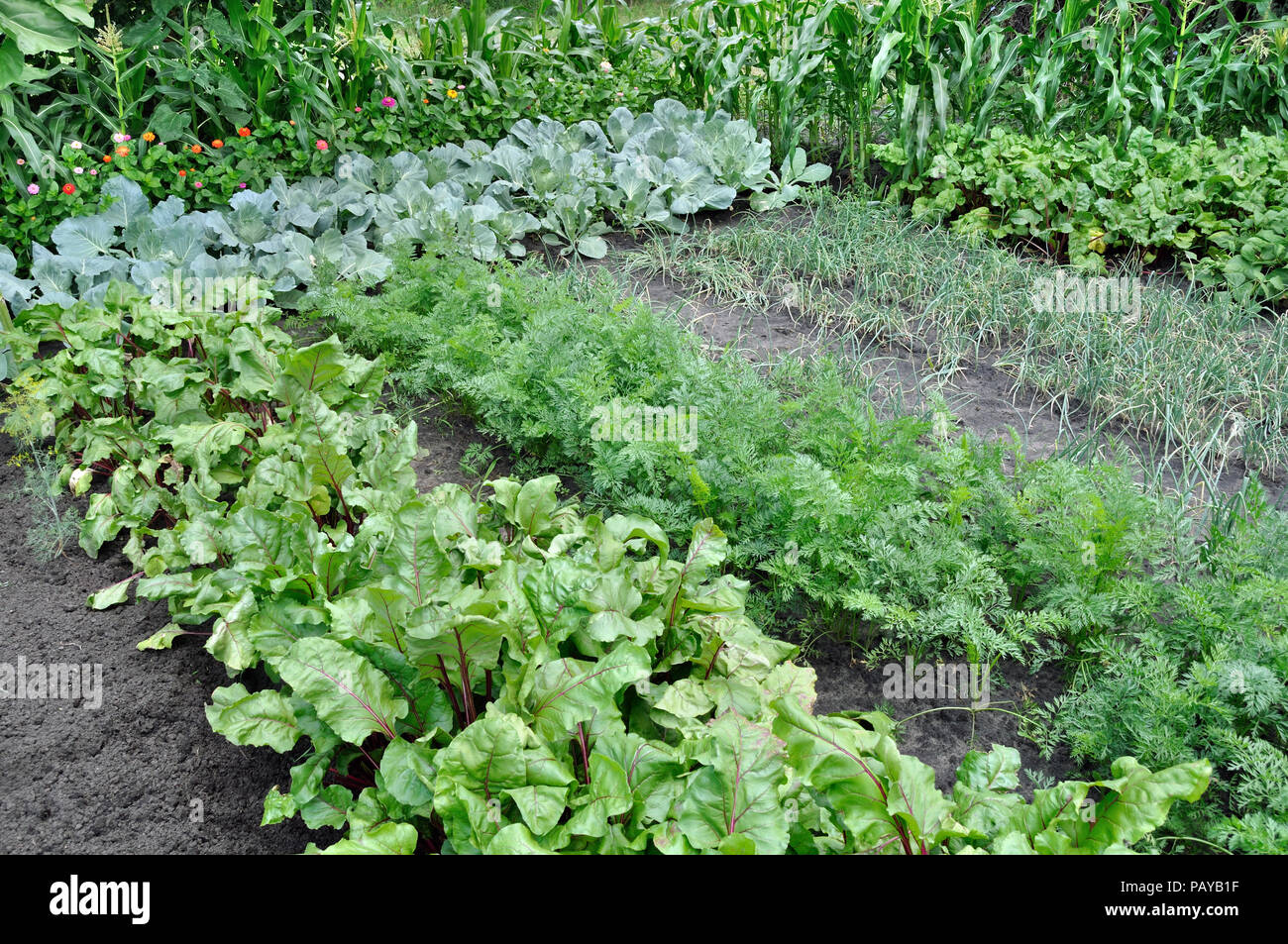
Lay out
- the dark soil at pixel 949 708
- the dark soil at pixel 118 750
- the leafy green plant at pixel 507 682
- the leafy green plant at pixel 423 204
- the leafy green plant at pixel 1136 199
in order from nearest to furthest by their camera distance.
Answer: the leafy green plant at pixel 507 682 < the dark soil at pixel 118 750 < the dark soil at pixel 949 708 < the leafy green plant at pixel 423 204 < the leafy green plant at pixel 1136 199

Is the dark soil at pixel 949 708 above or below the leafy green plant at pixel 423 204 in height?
below

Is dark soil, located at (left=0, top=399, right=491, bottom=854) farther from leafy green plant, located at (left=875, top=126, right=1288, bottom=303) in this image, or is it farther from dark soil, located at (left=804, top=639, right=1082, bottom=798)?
leafy green plant, located at (left=875, top=126, right=1288, bottom=303)

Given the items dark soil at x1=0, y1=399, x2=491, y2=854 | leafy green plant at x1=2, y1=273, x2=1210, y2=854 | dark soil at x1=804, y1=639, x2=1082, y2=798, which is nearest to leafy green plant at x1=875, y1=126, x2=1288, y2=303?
dark soil at x1=804, y1=639, x2=1082, y2=798

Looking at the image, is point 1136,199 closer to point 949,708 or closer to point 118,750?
point 949,708

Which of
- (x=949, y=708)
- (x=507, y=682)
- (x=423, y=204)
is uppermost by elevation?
(x=423, y=204)

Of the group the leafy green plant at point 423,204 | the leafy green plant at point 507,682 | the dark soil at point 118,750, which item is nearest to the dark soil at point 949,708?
the leafy green plant at point 507,682

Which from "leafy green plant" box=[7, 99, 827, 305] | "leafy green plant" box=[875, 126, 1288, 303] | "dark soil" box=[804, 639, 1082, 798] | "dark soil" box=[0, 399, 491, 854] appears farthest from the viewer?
"leafy green plant" box=[875, 126, 1288, 303]

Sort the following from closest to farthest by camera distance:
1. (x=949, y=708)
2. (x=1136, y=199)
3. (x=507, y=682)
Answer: (x=507, y=682) → (x=949, y=708) → (x=1136, y=199)

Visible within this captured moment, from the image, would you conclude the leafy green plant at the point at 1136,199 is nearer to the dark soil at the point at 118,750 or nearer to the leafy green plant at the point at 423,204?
the leafy green plant at the point at 423,204

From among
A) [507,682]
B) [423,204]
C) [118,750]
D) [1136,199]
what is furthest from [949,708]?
[423,204]

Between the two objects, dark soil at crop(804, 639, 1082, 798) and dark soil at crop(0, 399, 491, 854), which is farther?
dark soil at crop(804, 639, 1082, 798)

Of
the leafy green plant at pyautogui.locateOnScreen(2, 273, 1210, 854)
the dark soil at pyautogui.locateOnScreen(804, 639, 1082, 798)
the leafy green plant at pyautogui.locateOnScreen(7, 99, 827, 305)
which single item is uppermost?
the leafy green plant at pyautogui.locateOnScreen(7, 99, 827, 305)

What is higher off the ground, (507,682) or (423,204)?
(423,204)
